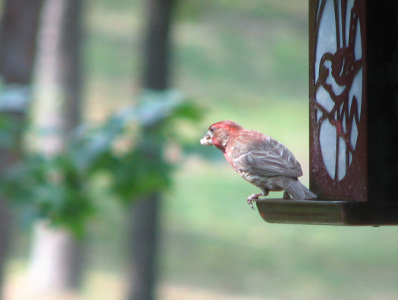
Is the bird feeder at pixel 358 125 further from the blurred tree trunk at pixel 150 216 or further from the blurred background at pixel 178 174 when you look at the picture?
the blurred tree trunk at pixel 150 216

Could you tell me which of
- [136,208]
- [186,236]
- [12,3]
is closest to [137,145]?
[12,3]

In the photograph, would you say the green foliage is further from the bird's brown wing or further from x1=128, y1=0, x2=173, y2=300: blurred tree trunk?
x1=128, y1=0, x2=173, y2=300: blurred tree trunk

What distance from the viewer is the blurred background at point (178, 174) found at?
6500 mm

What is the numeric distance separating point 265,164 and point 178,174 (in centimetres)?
855

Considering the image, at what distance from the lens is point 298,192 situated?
116 inches

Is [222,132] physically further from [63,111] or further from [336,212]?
[63,111]

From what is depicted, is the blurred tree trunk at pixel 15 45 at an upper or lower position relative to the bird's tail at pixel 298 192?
upper

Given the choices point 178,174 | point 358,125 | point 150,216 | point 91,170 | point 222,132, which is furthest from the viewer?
point 178,174

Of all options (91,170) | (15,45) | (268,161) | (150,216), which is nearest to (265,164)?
(268,161)

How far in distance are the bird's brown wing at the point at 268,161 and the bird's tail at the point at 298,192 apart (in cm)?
7

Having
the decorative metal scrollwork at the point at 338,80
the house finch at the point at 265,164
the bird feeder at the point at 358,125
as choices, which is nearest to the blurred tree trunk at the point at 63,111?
the house finch at the point at 265,164

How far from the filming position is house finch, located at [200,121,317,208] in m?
3.02

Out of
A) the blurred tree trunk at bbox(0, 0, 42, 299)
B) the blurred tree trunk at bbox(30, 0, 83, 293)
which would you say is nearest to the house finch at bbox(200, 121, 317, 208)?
the blurred tree trunk at bbox(0, 0, 42, 299)

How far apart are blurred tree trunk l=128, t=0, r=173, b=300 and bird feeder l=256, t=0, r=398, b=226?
7.46 metres
